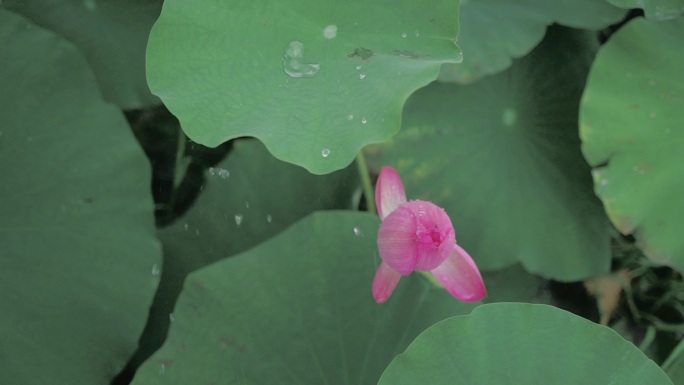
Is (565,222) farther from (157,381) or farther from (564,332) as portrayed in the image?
(157,381)

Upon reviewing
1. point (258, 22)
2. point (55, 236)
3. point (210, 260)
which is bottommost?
point (210, 260)

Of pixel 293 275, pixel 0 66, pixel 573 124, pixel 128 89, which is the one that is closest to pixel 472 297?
pixel 293 275

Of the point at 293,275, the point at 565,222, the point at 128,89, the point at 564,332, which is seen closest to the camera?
the point at 564,332

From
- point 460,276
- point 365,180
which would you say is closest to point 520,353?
point 460,276

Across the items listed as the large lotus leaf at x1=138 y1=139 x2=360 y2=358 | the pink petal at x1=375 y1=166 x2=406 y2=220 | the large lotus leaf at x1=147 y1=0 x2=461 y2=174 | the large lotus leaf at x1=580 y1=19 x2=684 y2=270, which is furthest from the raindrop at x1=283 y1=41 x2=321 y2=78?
the large lotus leaf at x1=580 y1=19 x2=684 y2=270

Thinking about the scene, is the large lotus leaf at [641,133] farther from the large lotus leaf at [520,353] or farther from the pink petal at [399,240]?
the pink petal at [399,240]

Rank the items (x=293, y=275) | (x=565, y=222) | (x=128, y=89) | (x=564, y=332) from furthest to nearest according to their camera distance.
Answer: (x=565, y=222) < (x=128, y=89) < (x=293, y=275) < (x=564, y=332)

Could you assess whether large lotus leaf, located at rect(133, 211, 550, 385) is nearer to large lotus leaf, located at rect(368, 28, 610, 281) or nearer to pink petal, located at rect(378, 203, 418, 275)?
pink petal, located at rect(378, 203, 418, 275)
